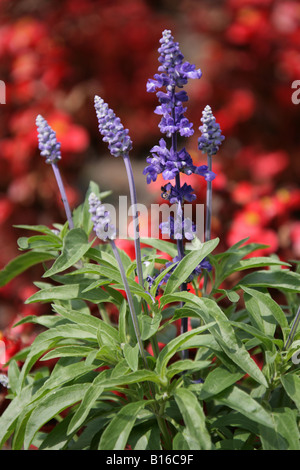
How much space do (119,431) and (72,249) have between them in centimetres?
53

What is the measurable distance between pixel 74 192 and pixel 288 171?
4.56 ft

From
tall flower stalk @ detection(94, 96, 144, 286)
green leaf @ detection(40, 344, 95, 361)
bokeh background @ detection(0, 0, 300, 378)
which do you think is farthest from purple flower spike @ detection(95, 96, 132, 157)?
bokeh background @ detection(0, 0, 300, 378)

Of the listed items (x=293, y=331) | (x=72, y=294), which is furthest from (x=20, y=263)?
(x=293, y=331)

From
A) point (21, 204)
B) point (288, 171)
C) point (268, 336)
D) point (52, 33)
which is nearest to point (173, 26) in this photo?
point (52, 33)

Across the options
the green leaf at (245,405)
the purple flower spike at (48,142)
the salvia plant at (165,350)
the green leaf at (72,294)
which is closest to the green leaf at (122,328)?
the salvia plant at (165,350)

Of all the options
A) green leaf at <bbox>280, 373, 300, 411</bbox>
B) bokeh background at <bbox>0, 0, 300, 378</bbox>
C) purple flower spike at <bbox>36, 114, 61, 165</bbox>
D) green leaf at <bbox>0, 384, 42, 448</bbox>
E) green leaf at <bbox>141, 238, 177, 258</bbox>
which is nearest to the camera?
green leaf at <bbox>280, 373, 300, 411</bbox>

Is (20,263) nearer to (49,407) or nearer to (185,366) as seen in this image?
(49,407)

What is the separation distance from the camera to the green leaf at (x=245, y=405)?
49.9 inches

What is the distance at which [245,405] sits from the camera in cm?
131

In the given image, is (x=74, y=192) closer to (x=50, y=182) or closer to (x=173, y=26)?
(x=50, y=182)

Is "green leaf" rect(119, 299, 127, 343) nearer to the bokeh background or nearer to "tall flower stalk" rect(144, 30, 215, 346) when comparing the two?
"tall flower stalk" rect(144, 30, 215, 346)

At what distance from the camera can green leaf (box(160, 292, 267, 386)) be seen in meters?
1.34

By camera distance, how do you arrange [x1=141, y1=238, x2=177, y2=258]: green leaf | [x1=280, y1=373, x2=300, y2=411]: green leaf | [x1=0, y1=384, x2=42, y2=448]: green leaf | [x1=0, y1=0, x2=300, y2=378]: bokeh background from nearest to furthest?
1. [x1=280, y1=373, x2=300, y2=411]: green leaf
2. [x1=0, y1=384, x2=42, y2=448]: green leaf
3. [x1=141, y1=238, x2=177, y2=258]: green leaf
4. [x1=0, y1=0, x2=300, y2=378]: bokeh background

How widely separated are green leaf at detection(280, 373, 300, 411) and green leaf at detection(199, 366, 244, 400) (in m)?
0.11
